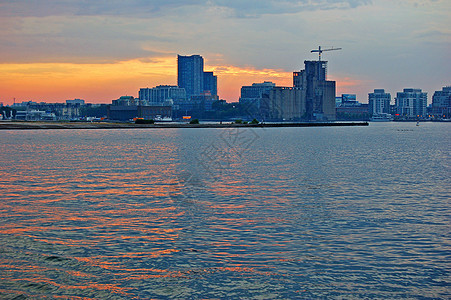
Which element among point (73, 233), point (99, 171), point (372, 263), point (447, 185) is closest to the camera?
point (372, 263)

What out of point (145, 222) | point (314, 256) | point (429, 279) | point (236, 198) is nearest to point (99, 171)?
point (236, 198)

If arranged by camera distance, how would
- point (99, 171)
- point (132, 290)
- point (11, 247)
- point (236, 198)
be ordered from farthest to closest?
point (99, 171), point (236, 198), point (11, 247), point (132, 290)

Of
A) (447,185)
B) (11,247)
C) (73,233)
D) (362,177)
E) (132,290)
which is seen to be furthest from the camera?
(362,177)

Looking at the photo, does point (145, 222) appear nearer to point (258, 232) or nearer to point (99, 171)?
point (258, 232)

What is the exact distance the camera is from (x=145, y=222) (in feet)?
84.6

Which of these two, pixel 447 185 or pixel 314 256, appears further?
pixel 447 185

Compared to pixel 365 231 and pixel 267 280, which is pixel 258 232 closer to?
pixel 365 231

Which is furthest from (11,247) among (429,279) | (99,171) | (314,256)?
(99,171)

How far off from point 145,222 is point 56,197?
10.7 meters

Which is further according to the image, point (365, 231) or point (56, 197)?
point (56, 197)

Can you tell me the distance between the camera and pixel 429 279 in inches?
661

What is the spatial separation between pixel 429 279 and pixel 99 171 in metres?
40.0

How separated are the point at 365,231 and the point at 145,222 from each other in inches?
422

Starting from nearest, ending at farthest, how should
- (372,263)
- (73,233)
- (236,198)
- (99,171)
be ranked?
(372,263) → (73,233) → (236,198) → (99,171)
